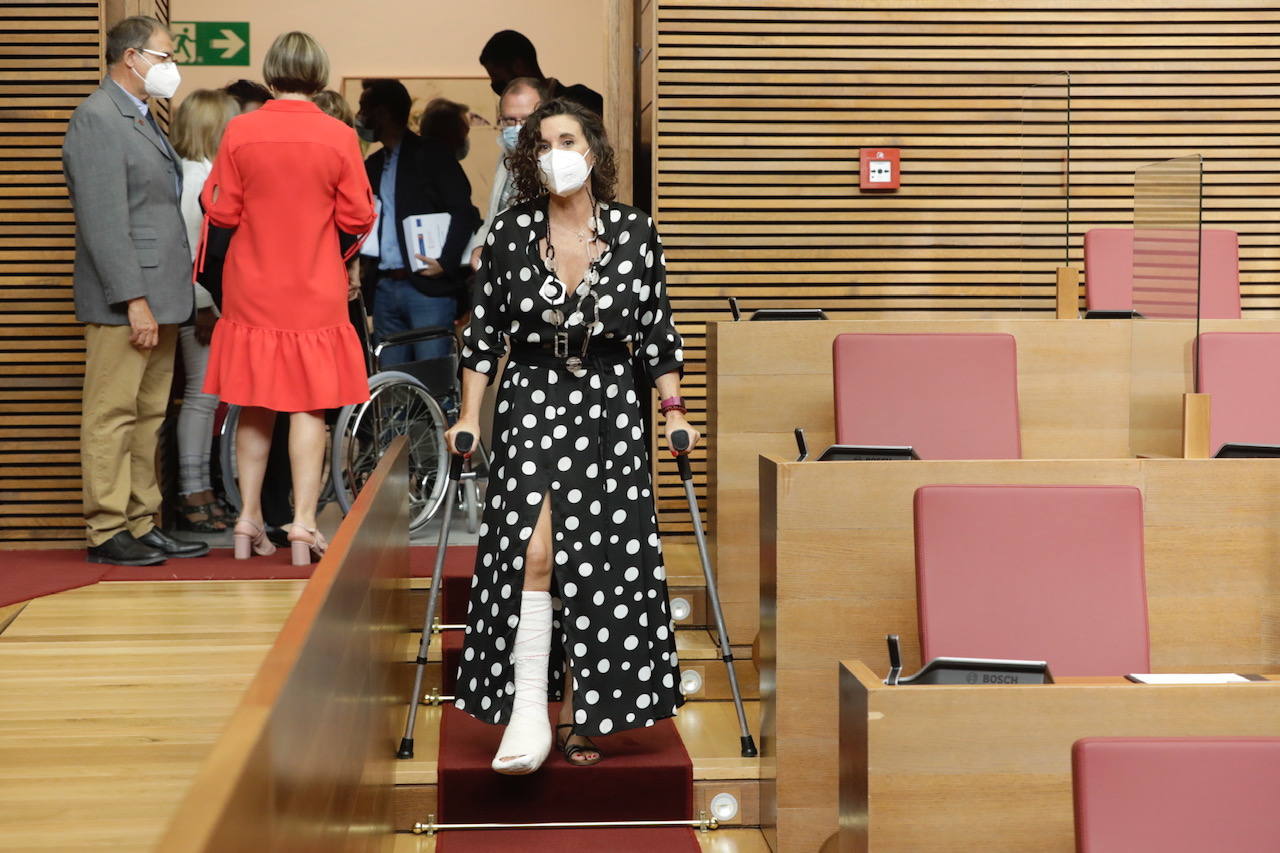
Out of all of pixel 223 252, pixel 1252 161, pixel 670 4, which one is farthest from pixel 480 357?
pixel 1252 161

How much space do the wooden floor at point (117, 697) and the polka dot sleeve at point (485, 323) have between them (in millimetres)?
968

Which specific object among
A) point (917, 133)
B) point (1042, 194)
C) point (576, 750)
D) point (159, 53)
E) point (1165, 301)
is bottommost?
point (576, 750)

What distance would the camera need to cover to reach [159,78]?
4418 mm

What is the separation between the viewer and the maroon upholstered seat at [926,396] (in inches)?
142

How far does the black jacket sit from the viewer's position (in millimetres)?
5277

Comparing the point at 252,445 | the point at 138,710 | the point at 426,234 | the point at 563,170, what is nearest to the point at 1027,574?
the point at 563,170

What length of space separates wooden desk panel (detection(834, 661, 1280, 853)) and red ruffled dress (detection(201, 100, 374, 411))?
2.67m

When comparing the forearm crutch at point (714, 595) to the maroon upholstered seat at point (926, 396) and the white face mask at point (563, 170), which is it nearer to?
the maroon upholstered seat at point (926, 396)

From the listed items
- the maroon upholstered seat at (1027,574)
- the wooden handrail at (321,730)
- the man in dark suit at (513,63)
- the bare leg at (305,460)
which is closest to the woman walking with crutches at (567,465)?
the wooden handrail at (321,730)

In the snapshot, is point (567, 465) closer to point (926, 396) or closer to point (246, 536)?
point (926, 396)

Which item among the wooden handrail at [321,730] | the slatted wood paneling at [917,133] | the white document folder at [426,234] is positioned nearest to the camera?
the wooden handrail at [321,730]

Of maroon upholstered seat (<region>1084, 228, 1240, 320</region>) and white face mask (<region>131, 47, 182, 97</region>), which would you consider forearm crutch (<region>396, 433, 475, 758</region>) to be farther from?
maroon upholstered seat (<region>1084, 228, 1240, 320</region>)

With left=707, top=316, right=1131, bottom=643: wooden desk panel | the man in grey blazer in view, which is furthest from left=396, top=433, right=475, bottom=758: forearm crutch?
the man in grey blazer

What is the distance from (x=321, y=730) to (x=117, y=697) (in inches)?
65.9
